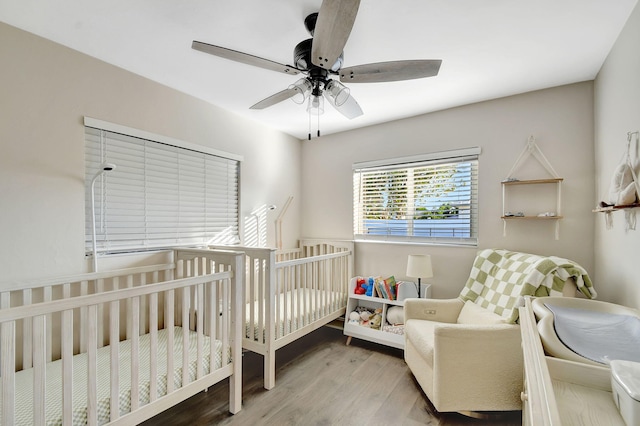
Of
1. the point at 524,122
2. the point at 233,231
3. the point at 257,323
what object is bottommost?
the point at 257,323

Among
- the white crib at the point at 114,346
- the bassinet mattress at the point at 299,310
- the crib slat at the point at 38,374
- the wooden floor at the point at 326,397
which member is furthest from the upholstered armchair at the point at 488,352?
the crib slat at the point at 38,374

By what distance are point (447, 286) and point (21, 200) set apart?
10.9 ft

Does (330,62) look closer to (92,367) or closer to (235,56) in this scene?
(235,56)

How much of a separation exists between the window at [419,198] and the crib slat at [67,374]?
9.00 ft

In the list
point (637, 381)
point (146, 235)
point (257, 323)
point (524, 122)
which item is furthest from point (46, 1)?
point (524, 122)

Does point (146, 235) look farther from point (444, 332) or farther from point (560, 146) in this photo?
point (560, 146)

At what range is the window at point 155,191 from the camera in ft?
6.73

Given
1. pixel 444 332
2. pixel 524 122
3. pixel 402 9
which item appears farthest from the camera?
pixel 524 122

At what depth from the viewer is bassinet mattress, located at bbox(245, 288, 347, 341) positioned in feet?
7.62

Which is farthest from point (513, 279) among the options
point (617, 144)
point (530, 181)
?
point (617, 144)

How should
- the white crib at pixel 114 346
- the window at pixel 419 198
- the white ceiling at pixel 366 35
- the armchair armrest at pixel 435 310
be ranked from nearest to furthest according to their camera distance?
the white crib at pixel 114 346, the white ceiling at pixel 366 35, the armchair armrest at pixel 435 310, the window at pixel 419 198

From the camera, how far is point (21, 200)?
169 centimetres

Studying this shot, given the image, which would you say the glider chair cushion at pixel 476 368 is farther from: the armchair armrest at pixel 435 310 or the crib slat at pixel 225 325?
the crib slat at pixel 225 325

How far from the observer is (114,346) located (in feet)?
4.47
